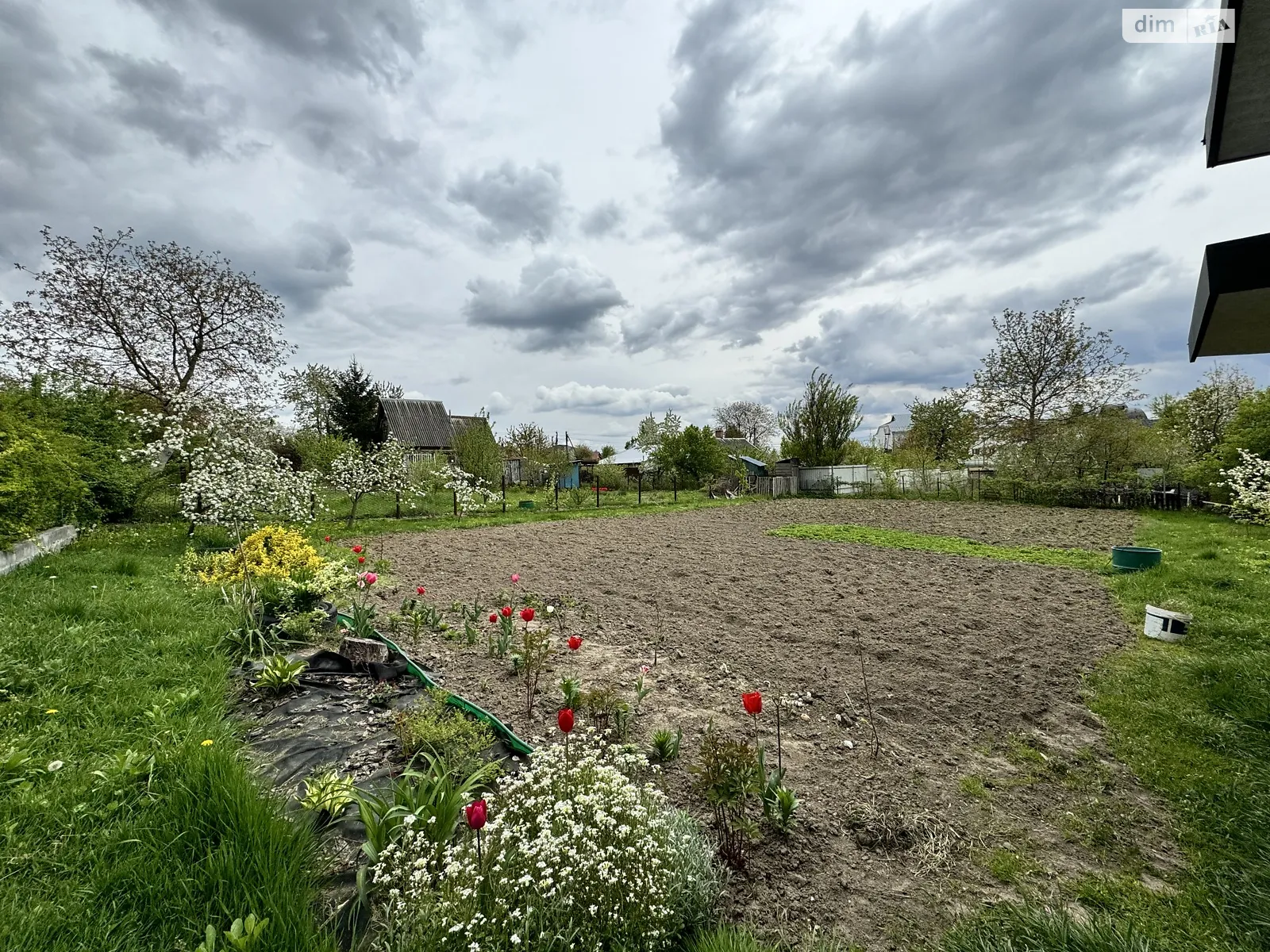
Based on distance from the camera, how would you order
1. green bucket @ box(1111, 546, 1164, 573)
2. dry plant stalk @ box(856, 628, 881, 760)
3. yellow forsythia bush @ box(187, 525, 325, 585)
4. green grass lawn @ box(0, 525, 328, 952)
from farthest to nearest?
green bucket @ box(1111, 546, 1164, 573) → yellow forsythia bush @ box(187, 525, 325, 585) → dry plant stalk @ box(856, 628, 881, 760) → green grass lawn @ box(0, 525, 328, 952)

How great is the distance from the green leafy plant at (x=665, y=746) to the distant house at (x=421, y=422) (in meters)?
25.5

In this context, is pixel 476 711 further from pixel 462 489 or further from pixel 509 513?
pixel 509 513

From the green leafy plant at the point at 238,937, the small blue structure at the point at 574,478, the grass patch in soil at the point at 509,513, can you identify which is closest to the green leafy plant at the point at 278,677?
the green leafy plant at the point at 238,937

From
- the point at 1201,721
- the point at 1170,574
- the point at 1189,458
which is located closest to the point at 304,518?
the point at 1201,721

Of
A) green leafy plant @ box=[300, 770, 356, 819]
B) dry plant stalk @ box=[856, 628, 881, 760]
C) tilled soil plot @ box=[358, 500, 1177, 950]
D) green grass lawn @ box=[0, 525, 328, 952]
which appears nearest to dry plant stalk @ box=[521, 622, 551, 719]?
tilled soil plot @ box=[358, 500, 1177, 950]

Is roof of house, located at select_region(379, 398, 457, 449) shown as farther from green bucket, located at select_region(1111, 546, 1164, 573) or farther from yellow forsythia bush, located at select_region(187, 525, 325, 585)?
green bucket, located at select_region(1111, 546, 1164, 573)

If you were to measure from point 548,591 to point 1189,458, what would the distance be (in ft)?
69.3

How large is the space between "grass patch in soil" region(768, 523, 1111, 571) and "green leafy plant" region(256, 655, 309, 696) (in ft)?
30.7

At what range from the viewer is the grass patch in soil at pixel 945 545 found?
7763mm

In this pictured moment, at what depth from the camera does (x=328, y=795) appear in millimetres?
1935

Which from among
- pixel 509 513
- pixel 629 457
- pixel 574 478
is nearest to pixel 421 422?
pixel 574 478

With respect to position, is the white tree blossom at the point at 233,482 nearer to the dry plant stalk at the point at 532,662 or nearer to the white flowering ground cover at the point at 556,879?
the dry plant stalk at the point at 532,662

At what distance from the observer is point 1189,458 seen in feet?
50.5

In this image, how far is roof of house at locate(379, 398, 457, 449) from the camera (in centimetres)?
2709
